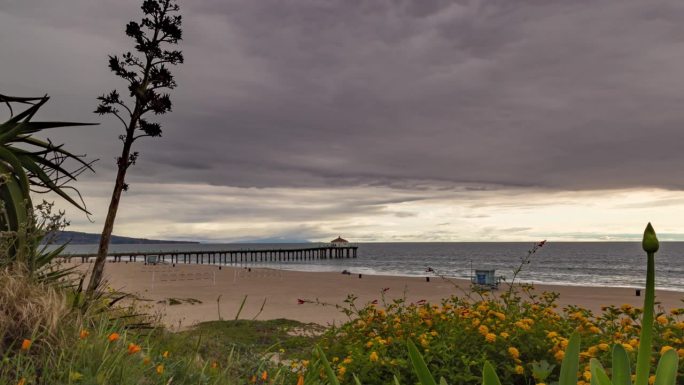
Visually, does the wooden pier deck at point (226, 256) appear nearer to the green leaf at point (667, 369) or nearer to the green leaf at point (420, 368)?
the green leaf at point (420, 368)

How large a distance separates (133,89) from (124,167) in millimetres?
2156

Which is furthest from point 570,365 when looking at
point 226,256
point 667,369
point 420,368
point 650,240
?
point 226,256

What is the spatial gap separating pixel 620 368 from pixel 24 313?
12.8 ft

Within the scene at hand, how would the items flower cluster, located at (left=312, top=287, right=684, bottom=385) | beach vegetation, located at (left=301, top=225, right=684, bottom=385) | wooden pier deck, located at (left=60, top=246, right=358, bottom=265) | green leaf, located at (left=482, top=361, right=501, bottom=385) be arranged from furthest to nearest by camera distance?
1. wooden pier deck, located at (left=60, top=246, right=358, bottom=265)
2. flower cluster, located at (left=312, top=287, right=684, bottom=385)
3. beach vegetation, located at (left=301, top=225, right=684, bottom=385)
4. green leaf, located at (left=482, top=361, right=501, bottom=385)

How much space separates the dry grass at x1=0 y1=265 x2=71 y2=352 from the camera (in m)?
3.82

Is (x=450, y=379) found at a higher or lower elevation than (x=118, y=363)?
lower

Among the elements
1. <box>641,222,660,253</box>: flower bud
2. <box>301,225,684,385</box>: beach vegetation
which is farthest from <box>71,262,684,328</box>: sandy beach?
<box>641,222,660,253</box>: flower bud

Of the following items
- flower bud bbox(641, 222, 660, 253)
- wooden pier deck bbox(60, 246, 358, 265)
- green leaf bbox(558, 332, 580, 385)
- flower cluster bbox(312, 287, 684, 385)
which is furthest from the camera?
wooden pier deck bbox(60, 246, 358, 265)

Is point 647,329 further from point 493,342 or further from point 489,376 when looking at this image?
point 493,342

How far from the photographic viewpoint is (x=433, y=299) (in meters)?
32.1

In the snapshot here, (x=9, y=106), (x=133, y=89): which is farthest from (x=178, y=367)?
(x=133, y=89)

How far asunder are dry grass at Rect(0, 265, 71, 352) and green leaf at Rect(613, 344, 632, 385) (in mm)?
3593

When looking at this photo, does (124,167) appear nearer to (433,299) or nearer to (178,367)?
(178,367)

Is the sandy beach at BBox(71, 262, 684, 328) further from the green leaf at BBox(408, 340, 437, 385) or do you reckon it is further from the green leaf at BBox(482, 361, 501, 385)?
the green leaf at BBox(482, 361, 501, 385)
